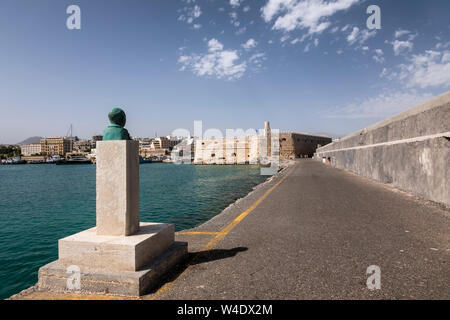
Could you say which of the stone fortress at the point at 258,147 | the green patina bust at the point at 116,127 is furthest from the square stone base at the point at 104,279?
the stone fortress at the point at 258,147

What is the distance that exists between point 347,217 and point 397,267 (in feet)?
8.32

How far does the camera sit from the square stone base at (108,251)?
2566 mm

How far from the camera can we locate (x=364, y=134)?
1392cm

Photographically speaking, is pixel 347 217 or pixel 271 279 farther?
pixel 347 217

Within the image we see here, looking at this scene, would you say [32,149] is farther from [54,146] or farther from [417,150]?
[417,150]

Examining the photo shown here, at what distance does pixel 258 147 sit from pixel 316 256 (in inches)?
2590

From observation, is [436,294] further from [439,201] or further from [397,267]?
[439,201]

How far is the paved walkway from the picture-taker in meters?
2.41

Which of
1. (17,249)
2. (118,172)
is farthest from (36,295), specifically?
(17,249)

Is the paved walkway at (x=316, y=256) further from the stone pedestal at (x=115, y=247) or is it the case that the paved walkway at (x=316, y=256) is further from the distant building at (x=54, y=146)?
the distant building at (x=54, y=146)

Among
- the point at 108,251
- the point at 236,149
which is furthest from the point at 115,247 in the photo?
the point at 236,149

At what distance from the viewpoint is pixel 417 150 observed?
7.21m

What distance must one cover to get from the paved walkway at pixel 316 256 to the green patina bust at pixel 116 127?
1.69 meters

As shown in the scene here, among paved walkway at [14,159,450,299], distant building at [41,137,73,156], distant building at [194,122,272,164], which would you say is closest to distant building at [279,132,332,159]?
distant building at [194,122,272,164]
